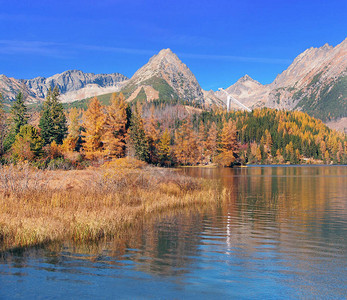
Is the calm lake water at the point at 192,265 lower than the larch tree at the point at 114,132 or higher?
lower

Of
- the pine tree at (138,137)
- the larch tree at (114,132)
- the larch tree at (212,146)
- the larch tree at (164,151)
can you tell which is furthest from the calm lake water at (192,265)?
the larch tree at (212,146)

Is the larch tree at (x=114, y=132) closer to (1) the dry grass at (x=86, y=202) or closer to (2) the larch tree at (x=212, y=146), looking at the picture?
(1) the dry grass at (x=86, y=202)

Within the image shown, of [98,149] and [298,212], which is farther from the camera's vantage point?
[98,149]

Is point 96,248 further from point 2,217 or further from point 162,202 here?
point 162,202

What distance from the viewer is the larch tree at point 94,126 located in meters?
73.6

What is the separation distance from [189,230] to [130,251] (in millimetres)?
5694

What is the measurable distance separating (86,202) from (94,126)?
180ft

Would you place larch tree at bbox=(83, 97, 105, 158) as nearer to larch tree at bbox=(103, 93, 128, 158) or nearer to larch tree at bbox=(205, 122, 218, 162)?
larch tree at bbox=(103, 93, 128, 158)

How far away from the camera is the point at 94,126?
7519 cm

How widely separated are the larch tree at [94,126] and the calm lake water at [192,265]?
55979 mm

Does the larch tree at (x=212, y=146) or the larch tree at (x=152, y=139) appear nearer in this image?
the larch tree at (x=152, y=139)

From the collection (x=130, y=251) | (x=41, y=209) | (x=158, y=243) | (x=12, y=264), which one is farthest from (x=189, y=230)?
(x=12, y=264)

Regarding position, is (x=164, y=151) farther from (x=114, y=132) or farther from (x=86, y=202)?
(x=86, y=202)

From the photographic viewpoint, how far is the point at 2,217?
16.6 metres
